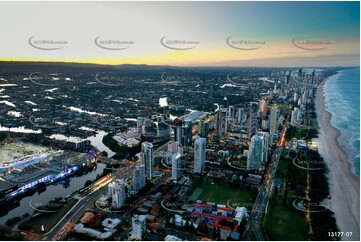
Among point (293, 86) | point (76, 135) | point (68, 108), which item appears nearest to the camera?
point (76, 135)

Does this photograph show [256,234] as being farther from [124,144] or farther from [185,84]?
[185,84]

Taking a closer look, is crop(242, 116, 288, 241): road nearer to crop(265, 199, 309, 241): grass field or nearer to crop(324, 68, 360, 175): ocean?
crop(265, 199, 309, 241): grass field

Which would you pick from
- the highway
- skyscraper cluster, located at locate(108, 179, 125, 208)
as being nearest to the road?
skyscraper cluster, located at locate(108, 179, 125, 208)

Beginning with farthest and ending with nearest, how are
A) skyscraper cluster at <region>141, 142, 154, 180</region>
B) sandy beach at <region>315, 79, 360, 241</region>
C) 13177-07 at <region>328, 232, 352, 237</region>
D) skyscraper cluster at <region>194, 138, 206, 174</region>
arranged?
skyscraper cluster at <region>194, 138, 206, 174</region>
skyscraper cluster at <region>141, 142, 154, 180</region>
sandy beach at <region>315, 79, 360, 241</region>
13177-07 at <region>328, 232, 352, 237</region>

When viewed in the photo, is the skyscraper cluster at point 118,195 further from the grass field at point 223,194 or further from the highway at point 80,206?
the grass field at point 223,194

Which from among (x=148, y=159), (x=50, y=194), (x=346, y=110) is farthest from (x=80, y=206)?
(x=346, y=110)

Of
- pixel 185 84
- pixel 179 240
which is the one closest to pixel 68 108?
pixel 185 84

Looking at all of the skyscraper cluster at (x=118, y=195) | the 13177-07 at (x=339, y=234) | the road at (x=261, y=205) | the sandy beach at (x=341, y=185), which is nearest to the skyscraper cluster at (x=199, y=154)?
the road at (x=261, y=205)
